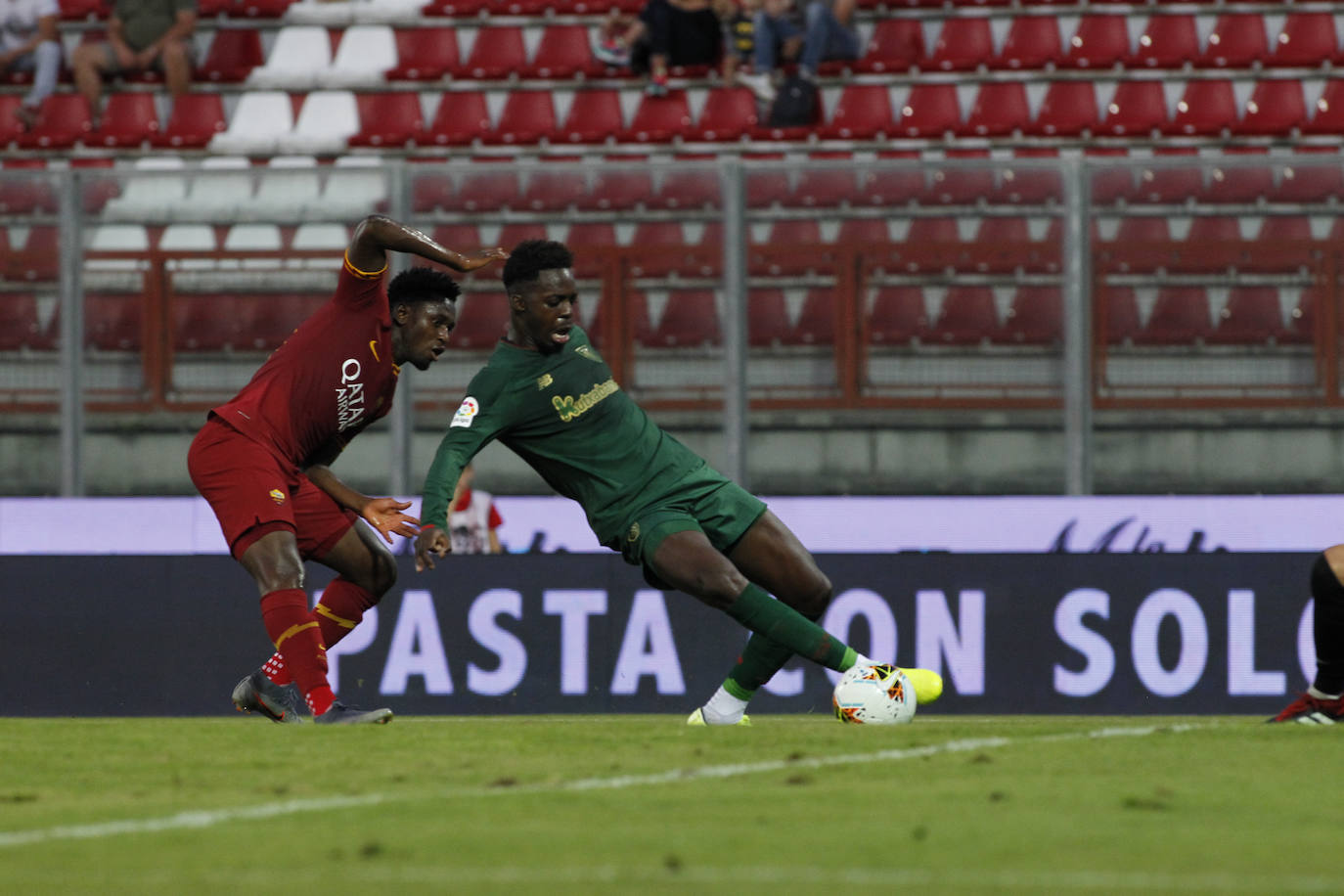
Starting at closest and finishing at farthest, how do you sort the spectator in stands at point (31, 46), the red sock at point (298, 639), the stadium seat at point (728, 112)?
the red sock at point (298, 639)
the stadium seat at point (728, 112)
the spectator in stands at point (31, 46)

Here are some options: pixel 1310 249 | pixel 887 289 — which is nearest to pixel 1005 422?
pixel 887 289

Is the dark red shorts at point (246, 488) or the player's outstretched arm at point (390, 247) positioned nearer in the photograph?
the player's outstretched arm at point (390, 247)

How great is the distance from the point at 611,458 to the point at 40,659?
4365 mm

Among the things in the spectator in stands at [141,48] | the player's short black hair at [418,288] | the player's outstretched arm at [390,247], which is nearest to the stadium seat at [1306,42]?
the spectator in stands at [141,48]

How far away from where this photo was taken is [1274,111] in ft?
51.9

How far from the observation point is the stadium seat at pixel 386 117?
17.0 meters

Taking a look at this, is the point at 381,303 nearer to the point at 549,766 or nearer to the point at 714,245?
the point at 549,766

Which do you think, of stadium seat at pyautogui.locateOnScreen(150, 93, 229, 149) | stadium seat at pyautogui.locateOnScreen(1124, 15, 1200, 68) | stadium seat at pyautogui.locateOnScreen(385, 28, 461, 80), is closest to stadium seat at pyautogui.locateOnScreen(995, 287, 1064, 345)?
stadium seat at pyautogui.locateOnScreen(1124, 15, 1200, 68)

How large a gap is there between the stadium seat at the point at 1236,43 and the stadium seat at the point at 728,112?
3.57 meters

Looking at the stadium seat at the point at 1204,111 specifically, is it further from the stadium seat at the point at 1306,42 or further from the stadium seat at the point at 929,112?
the stadium seat at the point at 929,112

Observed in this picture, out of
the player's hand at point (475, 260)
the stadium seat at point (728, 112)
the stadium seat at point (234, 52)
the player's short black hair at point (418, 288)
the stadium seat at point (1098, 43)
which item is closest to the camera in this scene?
the player's hand at point (475, 260)

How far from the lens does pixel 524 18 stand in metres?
18.0

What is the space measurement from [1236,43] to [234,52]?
879cm

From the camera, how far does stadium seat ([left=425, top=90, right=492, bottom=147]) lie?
16.6m
